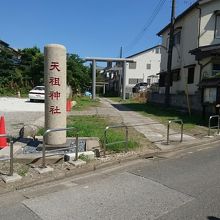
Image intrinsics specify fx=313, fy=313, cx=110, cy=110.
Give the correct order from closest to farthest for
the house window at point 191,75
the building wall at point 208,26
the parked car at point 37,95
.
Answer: the building wall at point 208,26 → the house window at point 191,75 → the parked car at point 37,95

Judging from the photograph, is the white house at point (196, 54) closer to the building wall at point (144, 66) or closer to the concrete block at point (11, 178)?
the concrete block at point (11, 178)

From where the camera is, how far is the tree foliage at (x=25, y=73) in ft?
124

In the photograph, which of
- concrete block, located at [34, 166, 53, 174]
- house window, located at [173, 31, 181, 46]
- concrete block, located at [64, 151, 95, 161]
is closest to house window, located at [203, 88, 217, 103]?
concrete block, located at [64, 151, 95, 161]

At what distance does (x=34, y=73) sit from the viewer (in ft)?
126

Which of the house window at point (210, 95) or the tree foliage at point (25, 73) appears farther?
the tree foliage at point (25, 73)

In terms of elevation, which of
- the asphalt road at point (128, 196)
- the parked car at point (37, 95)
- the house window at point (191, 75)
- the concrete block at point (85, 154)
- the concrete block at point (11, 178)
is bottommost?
the asphalt road at point (128, 196)

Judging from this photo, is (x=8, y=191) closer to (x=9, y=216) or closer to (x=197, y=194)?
(x=9, y=216)

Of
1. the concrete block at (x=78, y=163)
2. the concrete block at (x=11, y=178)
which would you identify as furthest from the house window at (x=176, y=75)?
the concrete block at (x=11, y=178)

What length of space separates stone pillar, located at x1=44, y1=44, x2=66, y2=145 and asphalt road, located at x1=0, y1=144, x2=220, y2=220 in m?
2.02

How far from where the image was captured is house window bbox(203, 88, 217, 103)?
50.6 ft

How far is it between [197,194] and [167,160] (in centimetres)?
291

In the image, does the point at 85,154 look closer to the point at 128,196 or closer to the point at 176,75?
the point at 128,196

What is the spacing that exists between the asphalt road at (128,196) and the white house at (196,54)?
9.78 meters

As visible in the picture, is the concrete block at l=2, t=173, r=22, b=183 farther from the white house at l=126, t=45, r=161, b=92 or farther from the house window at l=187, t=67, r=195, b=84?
the white house at l=126, t=45, r=161, b=92
